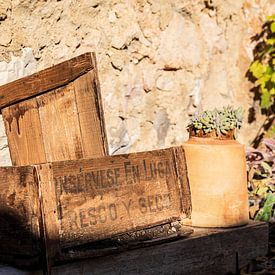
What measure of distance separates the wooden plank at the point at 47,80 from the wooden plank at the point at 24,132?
4 cm

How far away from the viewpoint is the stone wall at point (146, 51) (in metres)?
3.00

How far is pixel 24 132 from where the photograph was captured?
8.73ft

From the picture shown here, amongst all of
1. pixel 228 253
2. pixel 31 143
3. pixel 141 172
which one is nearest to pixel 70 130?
pixel 31 143

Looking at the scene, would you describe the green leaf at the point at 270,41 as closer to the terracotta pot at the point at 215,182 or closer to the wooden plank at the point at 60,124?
the terracotta pot at the point at 215,182

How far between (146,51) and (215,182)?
4.12 feet

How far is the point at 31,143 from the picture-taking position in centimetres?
263

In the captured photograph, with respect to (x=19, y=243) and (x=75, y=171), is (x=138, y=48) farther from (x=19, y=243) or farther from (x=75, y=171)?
(x=19, y=243)

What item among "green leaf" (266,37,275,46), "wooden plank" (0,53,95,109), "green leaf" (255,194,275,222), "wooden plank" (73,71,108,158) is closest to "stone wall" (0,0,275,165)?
"green leaf" (266,37,275,46)

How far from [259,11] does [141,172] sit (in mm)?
2336

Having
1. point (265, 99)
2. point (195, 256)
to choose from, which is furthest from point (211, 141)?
point (265, 99)

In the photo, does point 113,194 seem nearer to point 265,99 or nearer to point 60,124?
point 60,124

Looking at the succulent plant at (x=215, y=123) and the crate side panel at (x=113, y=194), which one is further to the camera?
the succulent plant at (x=215, y=123)

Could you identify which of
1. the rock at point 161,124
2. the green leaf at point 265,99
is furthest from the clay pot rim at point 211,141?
the green leaf at point 265,99

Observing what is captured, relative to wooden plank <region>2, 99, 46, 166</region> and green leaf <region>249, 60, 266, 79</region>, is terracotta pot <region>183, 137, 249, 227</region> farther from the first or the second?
green leaf <region>249, 60, 266, 79</region>
